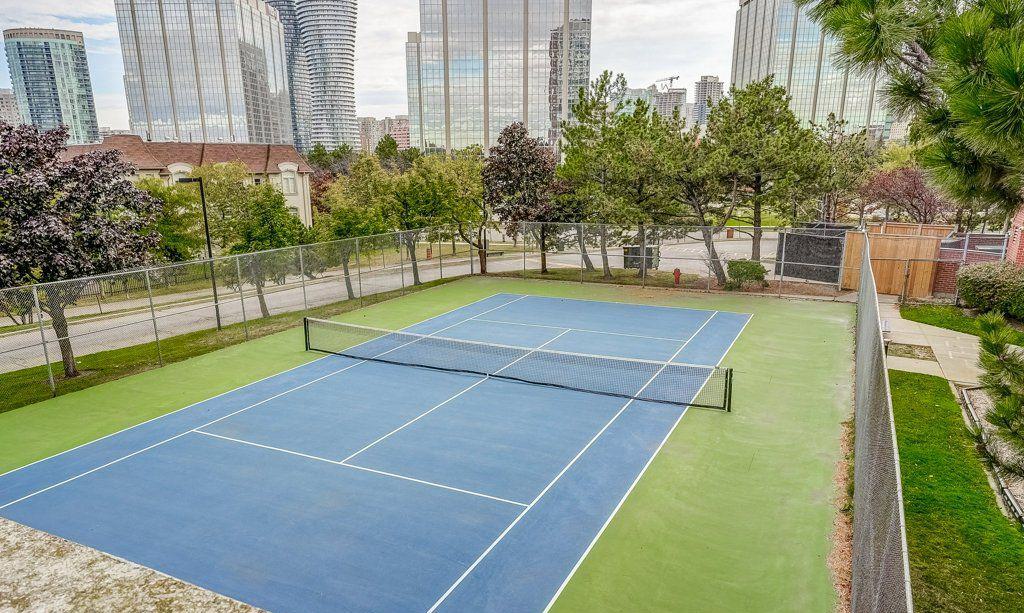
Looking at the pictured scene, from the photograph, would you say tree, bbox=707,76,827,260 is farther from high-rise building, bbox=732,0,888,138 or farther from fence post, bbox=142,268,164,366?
high-rise building, bbox=732,0,888,138

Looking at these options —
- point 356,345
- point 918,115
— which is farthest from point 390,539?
point 356,345

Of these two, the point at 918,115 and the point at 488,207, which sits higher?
the point at 918,115

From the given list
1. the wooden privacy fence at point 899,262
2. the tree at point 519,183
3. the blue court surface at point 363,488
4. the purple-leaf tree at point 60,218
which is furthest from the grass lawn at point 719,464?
the tree at point 519,183

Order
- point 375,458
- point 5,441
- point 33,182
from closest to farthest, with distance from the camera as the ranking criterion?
1. point 375,458
2. point 5,441
3. point 33,182

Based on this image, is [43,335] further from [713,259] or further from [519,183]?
[713,259]

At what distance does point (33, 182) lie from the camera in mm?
13305

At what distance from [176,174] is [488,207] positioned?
94.1ft

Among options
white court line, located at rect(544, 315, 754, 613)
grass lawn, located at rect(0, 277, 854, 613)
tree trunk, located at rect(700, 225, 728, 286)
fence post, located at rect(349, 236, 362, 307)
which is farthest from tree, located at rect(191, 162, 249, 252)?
white court line, located at rect(544, 315, 754, 613)

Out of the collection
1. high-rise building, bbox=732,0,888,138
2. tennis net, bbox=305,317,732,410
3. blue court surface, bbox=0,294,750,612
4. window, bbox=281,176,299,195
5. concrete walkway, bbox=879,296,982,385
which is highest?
high-rise building, bbox=732,0,888,138

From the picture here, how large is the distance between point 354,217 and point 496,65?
243 feet

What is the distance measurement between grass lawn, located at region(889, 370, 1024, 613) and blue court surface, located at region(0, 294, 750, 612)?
3775mm

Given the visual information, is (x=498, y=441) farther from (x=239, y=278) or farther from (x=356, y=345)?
(x=239, y=278)

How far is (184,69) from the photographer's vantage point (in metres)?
106

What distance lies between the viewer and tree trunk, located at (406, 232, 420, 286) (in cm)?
2564
